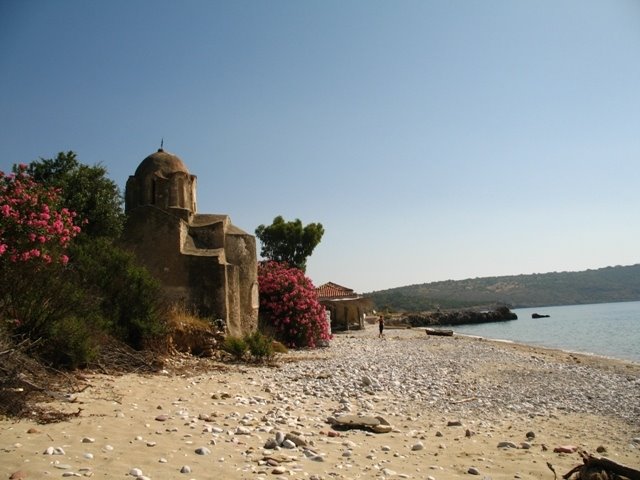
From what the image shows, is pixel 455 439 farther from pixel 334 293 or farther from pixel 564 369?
pixel 334 293

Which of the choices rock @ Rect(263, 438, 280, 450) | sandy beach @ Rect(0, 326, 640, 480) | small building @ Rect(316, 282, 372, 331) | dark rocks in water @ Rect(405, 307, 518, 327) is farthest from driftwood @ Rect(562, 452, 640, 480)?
dark rocks in water @ Rect(405, 307, 518, 327)

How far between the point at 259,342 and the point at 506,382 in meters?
6.77

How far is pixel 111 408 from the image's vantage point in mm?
6711

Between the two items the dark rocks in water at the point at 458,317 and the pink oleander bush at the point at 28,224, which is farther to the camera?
the dark rocks in water at the point at 458,317


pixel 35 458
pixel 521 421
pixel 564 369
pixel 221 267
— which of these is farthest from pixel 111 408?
pixel 564 369

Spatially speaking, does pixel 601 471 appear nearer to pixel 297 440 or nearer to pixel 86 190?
pixel 297 440

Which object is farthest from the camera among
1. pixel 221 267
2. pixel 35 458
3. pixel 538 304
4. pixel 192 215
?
pixel 538 304

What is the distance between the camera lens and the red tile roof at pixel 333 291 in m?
35.4

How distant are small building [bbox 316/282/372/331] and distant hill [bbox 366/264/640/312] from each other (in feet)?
259

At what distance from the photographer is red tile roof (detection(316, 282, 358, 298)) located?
35.4 meters

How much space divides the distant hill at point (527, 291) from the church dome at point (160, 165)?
97062 millimetres

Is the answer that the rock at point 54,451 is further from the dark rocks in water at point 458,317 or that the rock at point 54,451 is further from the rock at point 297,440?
the dark rocks in water at point 458,317

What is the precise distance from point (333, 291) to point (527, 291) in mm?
135018

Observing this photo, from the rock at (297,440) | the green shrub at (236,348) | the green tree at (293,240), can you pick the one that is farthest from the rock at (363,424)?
the green tree at (293,240)
